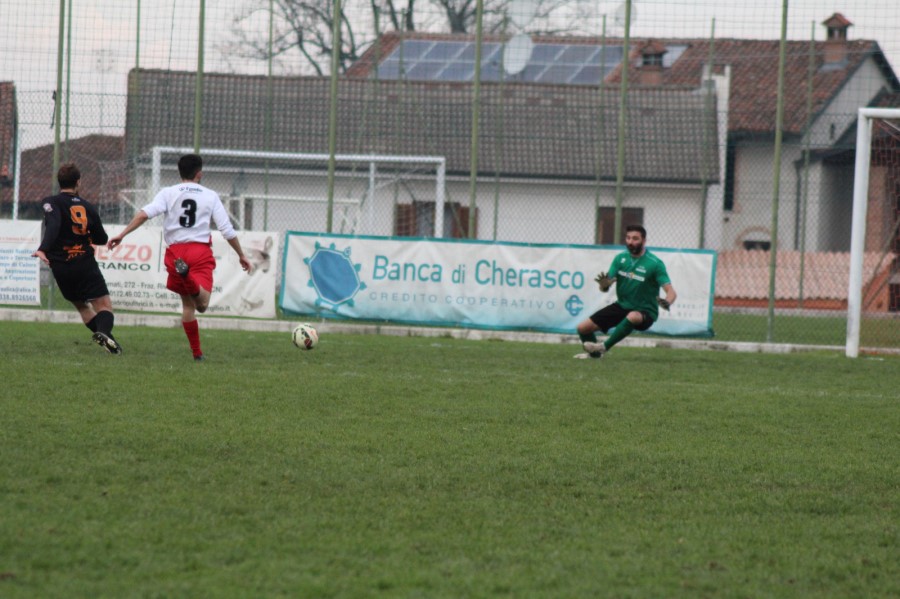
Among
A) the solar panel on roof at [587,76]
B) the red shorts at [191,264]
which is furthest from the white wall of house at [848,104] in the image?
the red shorts at [191,264]

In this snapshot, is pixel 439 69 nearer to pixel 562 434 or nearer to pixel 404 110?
pixel 404 110

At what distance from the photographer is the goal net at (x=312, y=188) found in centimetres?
2483

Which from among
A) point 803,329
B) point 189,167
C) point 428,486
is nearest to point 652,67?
point 803,329

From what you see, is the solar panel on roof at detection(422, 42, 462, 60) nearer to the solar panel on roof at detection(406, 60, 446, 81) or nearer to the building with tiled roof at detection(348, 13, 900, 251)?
the building with tiled roof at detection(348, 13, 900, 251)

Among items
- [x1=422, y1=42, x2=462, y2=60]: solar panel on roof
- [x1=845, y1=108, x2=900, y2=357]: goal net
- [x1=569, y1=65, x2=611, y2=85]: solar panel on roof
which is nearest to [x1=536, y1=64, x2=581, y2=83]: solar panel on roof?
[x1=569, y1=65, x2=611, y2=85]: solar panel on roof

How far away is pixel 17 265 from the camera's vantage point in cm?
1620

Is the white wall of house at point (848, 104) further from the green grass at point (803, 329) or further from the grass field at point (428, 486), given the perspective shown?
the grass field at point (428, 486)

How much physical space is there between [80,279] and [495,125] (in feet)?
55.7

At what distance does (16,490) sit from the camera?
518 centimetres

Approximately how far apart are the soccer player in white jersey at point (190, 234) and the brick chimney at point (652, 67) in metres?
31.1

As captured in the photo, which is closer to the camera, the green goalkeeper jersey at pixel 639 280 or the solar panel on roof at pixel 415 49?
the green goalkeeper jersey at pixel 639 280

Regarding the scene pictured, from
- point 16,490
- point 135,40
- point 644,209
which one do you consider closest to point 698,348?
point 135,40

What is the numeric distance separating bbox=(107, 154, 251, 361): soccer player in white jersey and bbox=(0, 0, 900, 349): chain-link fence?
636 centimetres

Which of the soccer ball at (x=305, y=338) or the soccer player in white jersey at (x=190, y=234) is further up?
the soccer player in white jersey at (x=190, y=234)
